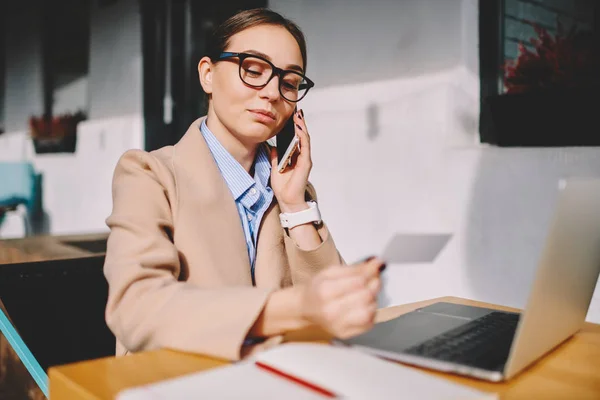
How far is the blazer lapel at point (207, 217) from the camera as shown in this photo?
101cm

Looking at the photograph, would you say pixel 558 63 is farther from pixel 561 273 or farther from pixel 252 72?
pixel 561 273

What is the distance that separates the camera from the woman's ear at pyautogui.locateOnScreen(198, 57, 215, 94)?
4.08ft

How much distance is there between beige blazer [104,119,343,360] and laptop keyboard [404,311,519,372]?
22 centimetres

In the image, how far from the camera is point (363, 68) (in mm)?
2268

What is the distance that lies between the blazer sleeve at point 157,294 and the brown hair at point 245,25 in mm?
366

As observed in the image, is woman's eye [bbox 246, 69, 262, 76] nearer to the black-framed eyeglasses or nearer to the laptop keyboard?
the black-framed eyeglasses

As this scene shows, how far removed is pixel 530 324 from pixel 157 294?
51cm

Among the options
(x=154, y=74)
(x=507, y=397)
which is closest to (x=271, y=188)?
(x=507, y=397)

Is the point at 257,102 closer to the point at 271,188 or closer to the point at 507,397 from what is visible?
the point at 271,188

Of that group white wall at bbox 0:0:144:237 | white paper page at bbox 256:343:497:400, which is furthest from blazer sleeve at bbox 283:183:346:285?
white wall at bbox 0:0:144:237

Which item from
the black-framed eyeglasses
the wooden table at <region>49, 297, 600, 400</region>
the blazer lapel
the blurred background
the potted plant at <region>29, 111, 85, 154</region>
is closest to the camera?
the wooden table at <region>49, 297, 600, 400</region>

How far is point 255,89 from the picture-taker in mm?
1143

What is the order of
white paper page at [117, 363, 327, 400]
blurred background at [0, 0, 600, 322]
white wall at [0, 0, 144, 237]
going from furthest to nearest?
white wall at [0, 0, 144, 237] → blurred background at [0, 0, 600, 322] → white paper page at [117, 363, 327, 400]

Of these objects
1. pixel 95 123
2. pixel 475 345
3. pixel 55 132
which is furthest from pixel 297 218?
pixel 55 132
